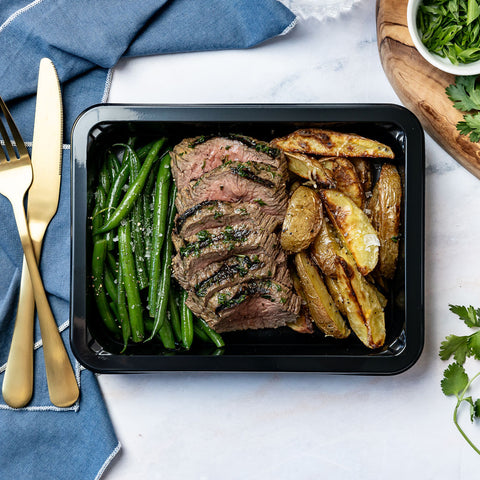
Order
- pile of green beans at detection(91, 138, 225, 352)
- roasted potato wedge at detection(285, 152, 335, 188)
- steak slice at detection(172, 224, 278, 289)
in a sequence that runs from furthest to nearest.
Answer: pile of green beans at detection(91, 138, 225, 352) → roasted potato wedge at detection(285, 152, 335, 188) → steak slice at detection(172, 224, 278, 289)

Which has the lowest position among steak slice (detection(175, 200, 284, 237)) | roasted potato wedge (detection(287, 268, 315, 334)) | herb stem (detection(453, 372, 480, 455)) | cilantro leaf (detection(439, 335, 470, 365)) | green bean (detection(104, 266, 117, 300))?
herb stem (detection(453, 372, 480, 455))

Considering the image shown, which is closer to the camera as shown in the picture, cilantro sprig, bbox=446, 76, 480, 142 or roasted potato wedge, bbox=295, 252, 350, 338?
roasted potato wedge, bbox=295, 252, 350, 338

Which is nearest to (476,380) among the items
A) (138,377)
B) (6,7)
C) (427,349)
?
(427,349)

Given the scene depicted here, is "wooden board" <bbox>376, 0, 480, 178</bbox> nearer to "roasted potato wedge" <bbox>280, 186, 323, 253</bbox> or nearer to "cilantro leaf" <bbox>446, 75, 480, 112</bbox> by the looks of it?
"cilantro leaf" <bbox>446, 75, 480, 112</bbox>

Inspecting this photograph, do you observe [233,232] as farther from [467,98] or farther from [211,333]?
[467,98]

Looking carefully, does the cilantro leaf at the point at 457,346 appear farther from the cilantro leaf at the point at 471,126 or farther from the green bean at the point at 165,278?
the green bean at the point at 165,278

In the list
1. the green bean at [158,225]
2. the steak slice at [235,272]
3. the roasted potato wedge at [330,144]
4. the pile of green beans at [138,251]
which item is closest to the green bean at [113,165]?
the pile of green beans at [138,251]

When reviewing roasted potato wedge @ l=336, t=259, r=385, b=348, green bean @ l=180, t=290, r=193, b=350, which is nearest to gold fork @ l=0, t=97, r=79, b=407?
green bean @ l=180, t=290, r=193, b=350
